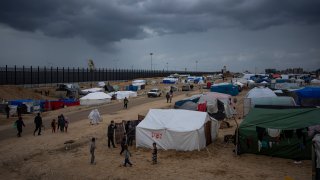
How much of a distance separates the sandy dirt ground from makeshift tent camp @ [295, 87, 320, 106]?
15745mm

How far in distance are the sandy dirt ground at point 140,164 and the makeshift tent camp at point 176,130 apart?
1.75 ft

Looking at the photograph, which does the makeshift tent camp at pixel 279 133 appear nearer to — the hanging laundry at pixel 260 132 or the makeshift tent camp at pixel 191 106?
the hanging laundry at pixel 260 132

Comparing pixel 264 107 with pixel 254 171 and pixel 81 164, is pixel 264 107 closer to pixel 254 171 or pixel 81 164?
pixel 254 171

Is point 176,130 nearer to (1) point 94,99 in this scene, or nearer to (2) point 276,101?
(2) point 276,101

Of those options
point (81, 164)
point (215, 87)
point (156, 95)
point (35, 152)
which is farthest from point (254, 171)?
point (156, 95)

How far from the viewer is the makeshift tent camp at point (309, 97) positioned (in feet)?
107

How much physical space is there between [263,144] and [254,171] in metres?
2.63

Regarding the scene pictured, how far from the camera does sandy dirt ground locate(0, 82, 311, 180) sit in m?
14.9

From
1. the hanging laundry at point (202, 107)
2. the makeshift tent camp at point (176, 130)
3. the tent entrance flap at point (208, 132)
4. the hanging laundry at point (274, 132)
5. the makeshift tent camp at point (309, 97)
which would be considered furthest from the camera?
the makeshift tent camp at point (309, 97)

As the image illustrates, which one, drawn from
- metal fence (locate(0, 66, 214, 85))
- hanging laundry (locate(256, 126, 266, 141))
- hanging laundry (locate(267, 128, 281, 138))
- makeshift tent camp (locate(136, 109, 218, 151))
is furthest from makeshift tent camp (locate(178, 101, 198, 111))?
metal fence (locate(0, 66, 214, 85))

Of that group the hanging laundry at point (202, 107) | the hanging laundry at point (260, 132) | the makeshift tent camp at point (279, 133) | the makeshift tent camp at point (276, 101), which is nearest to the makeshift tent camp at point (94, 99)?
the hanging laundry at point (202, 107)

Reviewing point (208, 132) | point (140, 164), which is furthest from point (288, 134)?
point (140, 164)

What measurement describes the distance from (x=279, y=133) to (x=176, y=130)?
5.64m

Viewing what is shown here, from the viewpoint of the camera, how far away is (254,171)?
1490 cm
